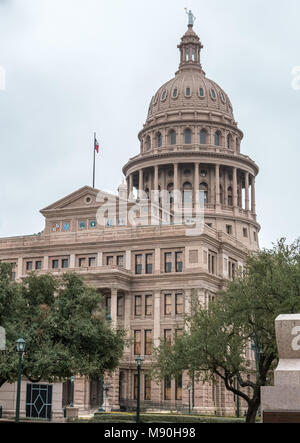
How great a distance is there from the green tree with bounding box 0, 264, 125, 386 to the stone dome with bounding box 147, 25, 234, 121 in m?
74.1

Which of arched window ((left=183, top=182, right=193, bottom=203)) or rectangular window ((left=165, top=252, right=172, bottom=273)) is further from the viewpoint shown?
arched window ((left=183, top=182, right=193, bottom=203))

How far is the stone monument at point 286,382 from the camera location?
16.2 m

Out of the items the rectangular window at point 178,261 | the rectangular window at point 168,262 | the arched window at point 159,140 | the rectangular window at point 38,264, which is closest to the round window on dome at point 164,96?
the arched window at point 159,140

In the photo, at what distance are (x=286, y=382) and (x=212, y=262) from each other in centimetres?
6231

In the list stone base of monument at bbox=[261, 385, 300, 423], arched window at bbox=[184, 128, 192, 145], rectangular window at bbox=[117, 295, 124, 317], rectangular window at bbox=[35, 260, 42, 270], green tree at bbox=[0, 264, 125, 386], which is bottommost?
stone base of monument at bbox=[261, 385, 300, 423]

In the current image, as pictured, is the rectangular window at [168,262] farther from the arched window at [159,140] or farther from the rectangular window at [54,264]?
the arched window at [159,140]

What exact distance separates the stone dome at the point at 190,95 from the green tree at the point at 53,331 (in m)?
74.1

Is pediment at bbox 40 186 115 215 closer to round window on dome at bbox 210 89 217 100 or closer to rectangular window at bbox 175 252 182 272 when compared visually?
rectangular window at bbox 175 252 182 272

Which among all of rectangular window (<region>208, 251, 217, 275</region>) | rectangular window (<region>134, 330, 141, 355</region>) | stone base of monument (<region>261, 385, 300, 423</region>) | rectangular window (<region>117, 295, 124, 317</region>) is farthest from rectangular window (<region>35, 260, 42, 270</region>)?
stone base of monument (<region>261, 385, 300, 423</region>)

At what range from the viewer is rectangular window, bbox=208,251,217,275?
78.6 metres

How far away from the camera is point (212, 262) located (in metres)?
79.8
